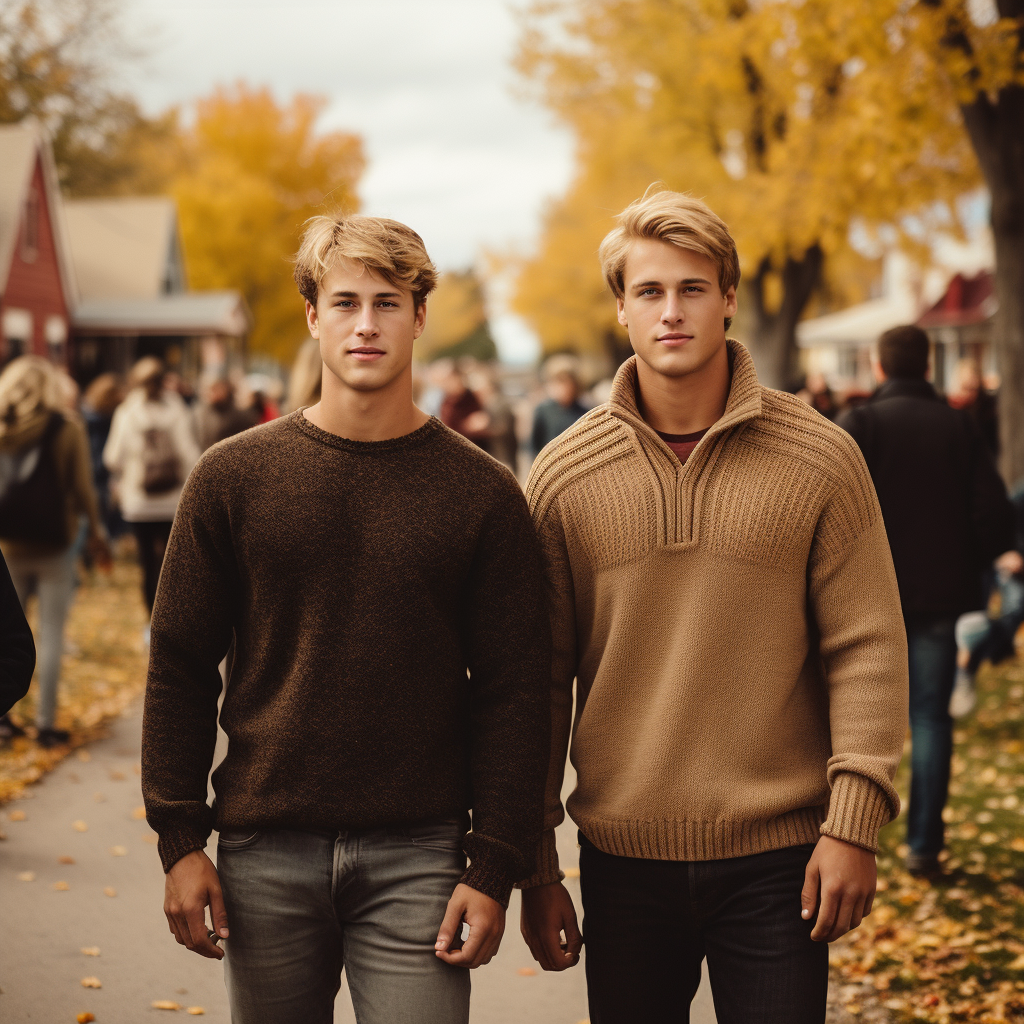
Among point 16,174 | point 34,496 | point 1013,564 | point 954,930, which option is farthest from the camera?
point 16,174

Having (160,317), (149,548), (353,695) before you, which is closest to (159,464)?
(149,548)

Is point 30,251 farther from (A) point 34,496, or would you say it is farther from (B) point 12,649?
(B) point 12,649

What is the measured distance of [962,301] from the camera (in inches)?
1128

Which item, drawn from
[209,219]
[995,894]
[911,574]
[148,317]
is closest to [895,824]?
[995,894]

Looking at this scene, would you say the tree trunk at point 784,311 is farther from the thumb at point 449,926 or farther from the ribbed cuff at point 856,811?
the thumb at point 449,926

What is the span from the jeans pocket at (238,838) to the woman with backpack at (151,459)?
7.74 m

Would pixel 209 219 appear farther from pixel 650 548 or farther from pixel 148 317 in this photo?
pixel 650 548

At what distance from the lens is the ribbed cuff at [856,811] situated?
2418mm

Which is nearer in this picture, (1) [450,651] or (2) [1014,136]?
(1) [450,651]

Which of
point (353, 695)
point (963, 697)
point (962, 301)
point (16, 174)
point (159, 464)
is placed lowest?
point (963, 697)

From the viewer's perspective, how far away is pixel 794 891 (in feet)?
8.23

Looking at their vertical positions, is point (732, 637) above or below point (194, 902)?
above

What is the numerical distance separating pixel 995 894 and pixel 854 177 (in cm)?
833

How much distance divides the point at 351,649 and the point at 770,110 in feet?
62.2
